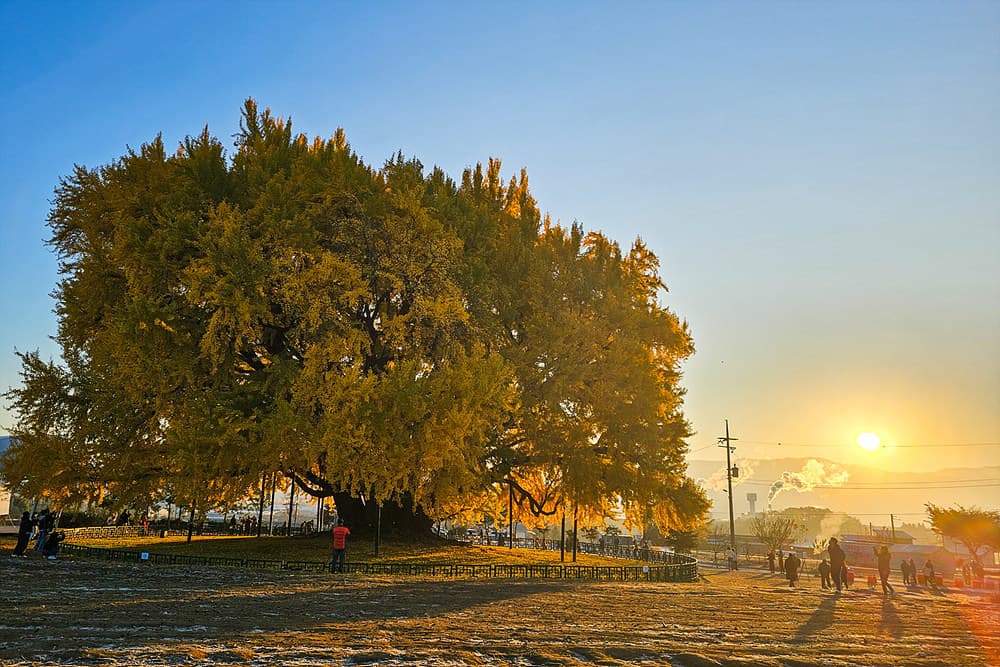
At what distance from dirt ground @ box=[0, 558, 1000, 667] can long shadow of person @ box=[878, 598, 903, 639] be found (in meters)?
0.05

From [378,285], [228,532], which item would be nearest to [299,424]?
[378,285]

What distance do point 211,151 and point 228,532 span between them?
23.5m

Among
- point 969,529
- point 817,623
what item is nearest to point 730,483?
point 969,529

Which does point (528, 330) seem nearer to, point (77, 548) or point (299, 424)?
point (299, 424)

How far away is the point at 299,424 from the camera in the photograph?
69.5 feet

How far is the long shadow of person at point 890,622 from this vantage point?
12469 millimetres

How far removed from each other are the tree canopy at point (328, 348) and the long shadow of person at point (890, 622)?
449 inches

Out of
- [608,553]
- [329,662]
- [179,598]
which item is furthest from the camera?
[608,553]

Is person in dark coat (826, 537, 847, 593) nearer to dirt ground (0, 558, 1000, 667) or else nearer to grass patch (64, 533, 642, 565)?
dirt ground (0, 558, 1000, 667)

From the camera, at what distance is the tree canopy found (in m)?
21.6

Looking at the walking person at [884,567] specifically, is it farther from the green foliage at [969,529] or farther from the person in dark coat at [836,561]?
the green foliage at [969,529]

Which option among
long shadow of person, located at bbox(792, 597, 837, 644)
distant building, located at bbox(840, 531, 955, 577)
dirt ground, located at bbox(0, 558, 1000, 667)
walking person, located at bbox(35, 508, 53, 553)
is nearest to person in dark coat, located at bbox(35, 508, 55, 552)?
walking person, located at bbox(35, 508, 53, 553)

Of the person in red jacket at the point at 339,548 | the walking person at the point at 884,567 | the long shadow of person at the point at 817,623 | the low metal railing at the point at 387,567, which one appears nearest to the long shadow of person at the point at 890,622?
the long shadow of person at the point at 817,623

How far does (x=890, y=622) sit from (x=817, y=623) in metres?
2.01
